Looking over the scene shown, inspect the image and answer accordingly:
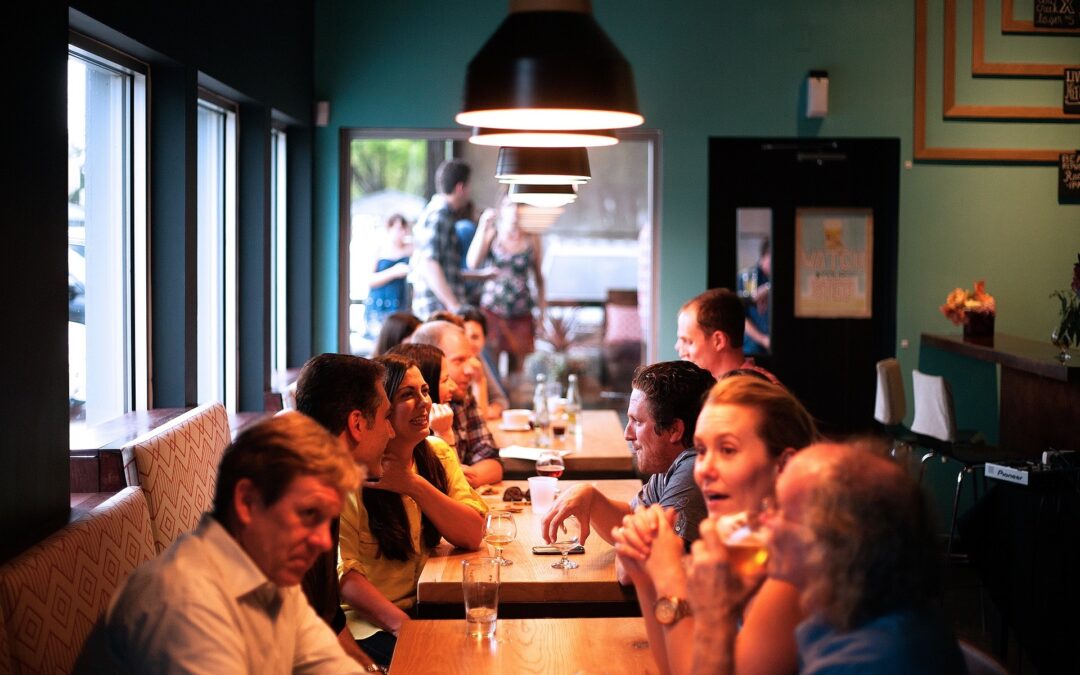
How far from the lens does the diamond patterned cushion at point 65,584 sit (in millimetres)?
2189

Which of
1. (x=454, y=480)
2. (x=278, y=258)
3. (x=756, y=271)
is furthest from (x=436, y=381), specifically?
(x=756, y=271)

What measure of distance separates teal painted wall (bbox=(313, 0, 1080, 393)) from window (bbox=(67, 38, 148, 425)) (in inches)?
106

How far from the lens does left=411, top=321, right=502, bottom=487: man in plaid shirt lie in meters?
4.58

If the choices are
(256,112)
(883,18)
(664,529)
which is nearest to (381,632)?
(664,529)

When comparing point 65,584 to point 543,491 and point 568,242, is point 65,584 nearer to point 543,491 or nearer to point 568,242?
point 543,491

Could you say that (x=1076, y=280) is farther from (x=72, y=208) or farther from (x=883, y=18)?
(x=72, y=208)

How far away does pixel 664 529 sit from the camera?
2164 millimetres

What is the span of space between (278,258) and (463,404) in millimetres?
2526

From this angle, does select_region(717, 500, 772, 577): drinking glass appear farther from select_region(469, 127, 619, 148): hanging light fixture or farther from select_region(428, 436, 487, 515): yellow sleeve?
select_region(428, 436, 487, 515): yellow sleeve

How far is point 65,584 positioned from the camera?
2.39 metres

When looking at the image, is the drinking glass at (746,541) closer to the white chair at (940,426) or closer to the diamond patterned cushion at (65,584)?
the diamond patterned cushion at (65,584)

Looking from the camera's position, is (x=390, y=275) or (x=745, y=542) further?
(x=390, y=275)

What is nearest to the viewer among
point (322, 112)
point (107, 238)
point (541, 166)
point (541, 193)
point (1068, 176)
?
point (541, 166)

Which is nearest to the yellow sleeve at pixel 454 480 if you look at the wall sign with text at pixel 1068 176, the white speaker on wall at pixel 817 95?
the white speaker on wall at pixel 817 95
